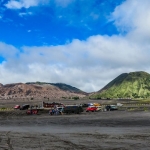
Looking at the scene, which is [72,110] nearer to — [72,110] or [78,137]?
[72,110]

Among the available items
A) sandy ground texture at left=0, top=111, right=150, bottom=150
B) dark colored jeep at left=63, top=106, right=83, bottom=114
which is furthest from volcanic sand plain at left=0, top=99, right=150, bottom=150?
dark colored jeep at left=63, top=106, right=83, bottom=114

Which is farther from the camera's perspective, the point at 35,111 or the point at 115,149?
the point at 35,111

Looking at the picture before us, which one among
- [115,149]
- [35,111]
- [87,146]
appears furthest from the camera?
[35,111]

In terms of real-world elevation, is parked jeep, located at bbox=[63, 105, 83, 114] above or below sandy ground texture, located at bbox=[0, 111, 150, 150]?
above

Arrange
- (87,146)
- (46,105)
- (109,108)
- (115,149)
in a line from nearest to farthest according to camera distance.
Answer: (115,149) < (87,146) < (109,108) < (46,105)

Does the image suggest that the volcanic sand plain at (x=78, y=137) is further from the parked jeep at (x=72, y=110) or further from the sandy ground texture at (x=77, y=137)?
the parked jeep at (x=72, y=110)

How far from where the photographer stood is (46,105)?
347 feet

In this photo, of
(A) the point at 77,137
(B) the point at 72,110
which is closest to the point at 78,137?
(A) the point at 77,137

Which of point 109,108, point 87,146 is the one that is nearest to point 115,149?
point 87,146

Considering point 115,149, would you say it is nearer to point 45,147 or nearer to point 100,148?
point 100,148

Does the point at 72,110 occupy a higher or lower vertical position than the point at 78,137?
higher

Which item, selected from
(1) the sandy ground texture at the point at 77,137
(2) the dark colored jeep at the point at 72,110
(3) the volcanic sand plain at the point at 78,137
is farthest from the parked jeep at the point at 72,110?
(1) the sandy ground texture at the point at 77,137

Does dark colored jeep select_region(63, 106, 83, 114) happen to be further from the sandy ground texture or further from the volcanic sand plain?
the sandy ground texture

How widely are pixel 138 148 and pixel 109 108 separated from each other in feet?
217
